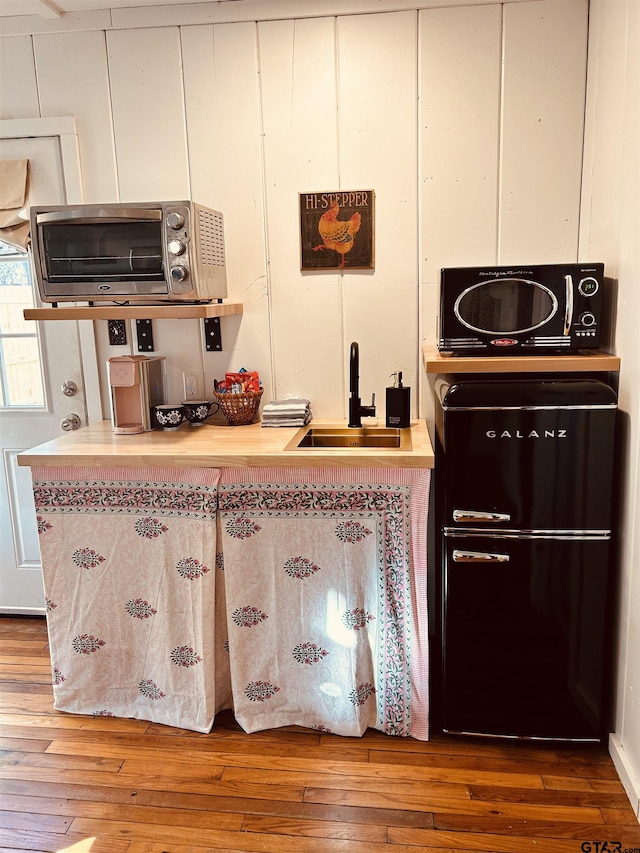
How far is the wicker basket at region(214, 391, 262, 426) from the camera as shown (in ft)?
8.39

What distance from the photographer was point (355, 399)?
2424mm

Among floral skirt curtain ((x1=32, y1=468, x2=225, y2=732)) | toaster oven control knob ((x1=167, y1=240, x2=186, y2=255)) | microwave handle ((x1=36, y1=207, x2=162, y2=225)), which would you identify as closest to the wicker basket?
floral skirt curtain ((x1=32, y1=468, x2=225, y2=732))

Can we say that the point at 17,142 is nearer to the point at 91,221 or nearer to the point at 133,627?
the point at 91,221

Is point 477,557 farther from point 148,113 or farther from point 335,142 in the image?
point 148,113

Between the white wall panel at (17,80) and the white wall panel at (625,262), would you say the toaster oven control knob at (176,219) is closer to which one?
the white wall panel at (17,80)

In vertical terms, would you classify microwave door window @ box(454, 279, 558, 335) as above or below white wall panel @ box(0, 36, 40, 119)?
below

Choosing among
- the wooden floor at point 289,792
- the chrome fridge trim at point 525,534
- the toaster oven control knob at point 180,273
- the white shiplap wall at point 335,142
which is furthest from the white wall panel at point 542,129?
the wooden floor at point 289,792

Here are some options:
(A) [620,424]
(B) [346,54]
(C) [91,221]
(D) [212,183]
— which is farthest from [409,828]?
(B) [346,54]

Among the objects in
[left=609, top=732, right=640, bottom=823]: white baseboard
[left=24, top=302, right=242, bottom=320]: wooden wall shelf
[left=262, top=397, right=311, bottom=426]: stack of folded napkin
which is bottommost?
[left=609, top=732, right=640, bottom=823]: white baseboard

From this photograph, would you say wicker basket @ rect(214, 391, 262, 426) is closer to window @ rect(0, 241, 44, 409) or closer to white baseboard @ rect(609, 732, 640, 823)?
window @ rect(0, 241, 44, 409)

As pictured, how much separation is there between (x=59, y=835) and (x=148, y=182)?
2.15 metres

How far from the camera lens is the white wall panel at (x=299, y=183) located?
2461mm

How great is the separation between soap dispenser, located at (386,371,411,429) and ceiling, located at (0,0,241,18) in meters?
1.52

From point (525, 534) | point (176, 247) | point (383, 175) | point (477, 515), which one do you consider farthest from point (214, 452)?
point (383, 175)
